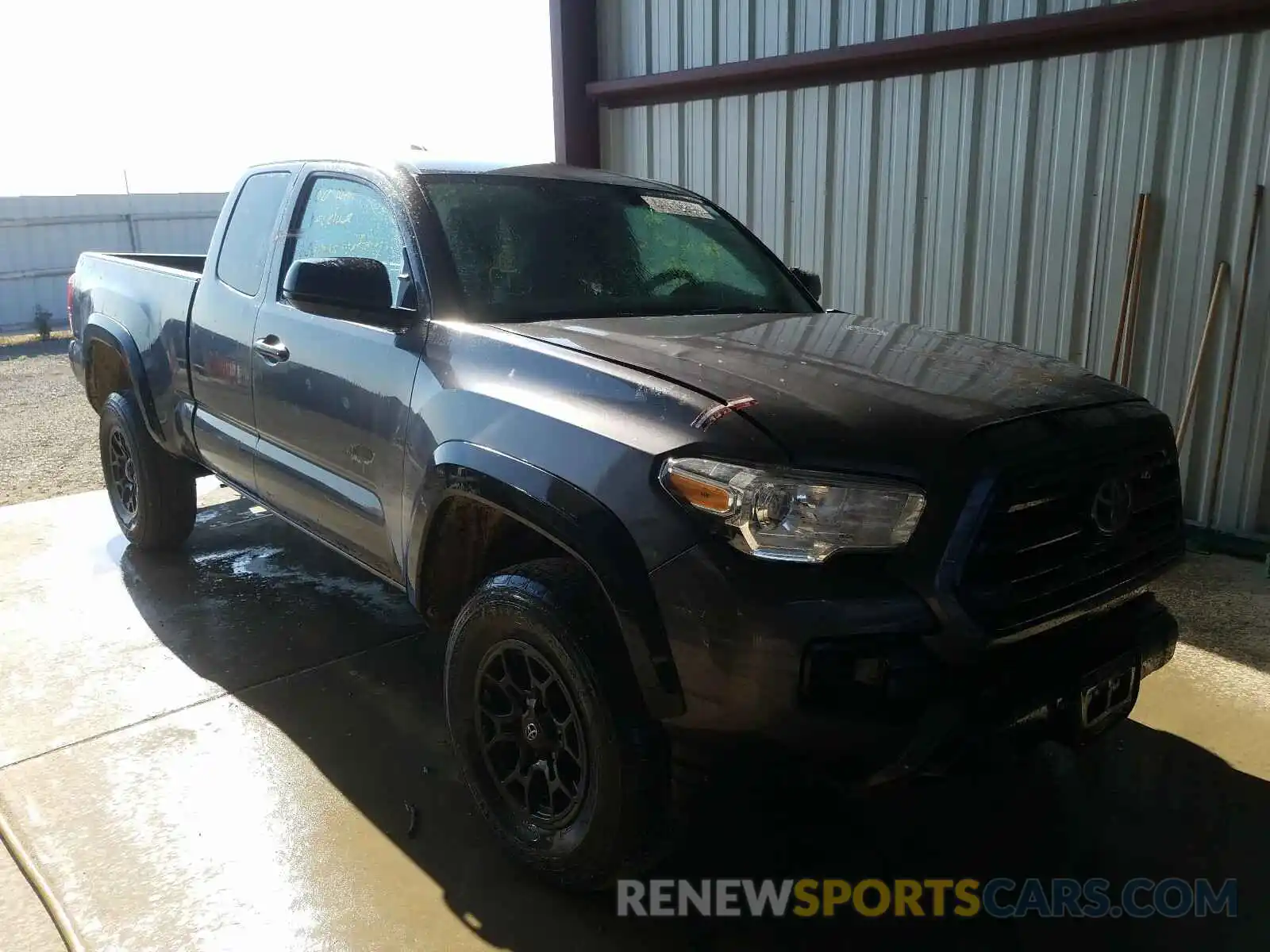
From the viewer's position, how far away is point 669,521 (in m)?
2.13

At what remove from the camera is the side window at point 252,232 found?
393 centimetres

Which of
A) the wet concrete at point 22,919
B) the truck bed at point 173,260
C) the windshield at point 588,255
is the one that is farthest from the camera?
the truck bed at point 173,260

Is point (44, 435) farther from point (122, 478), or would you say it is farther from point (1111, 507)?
point (1111, 507)

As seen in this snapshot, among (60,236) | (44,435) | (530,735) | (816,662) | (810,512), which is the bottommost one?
(44,435)

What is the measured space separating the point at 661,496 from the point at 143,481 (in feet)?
12.1

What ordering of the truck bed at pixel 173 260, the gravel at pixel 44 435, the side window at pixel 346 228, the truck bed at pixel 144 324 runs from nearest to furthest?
the side window at pixel 346 228
the truck bed at pixel 144 324
the truck bed at pixel 173 260
the gravel at pixel 44 435

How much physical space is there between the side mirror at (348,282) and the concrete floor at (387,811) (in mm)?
1467

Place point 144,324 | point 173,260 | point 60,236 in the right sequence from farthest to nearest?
point 60,236 < point 173,260 < point 144,324

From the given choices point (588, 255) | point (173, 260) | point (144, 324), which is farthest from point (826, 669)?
point (173, 260)

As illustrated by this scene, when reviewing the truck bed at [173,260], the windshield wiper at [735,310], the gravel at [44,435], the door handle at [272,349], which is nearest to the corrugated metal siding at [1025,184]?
the windshield wiper at [735,310]

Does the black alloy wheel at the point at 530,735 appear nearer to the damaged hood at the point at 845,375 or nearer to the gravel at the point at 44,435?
the damaged hood at the point at 845,375

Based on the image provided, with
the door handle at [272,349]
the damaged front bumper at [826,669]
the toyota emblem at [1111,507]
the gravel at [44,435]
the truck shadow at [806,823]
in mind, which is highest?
the door handle at [272,349]

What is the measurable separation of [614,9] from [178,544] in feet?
17.5

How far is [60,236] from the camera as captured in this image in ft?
60.2
